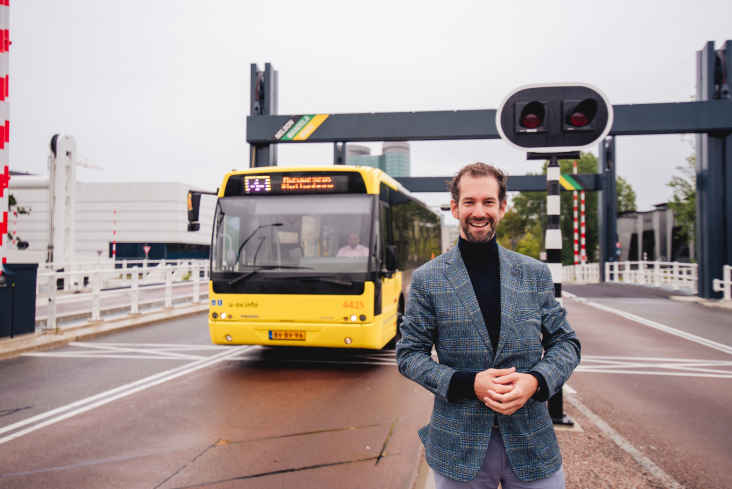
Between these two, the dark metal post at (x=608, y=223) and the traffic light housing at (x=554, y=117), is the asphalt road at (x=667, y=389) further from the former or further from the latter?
the dark metal post at (x=608, y=223)

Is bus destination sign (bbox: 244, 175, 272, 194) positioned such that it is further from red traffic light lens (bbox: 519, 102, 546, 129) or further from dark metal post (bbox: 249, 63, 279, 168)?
dark metal post (bbox: 249, 63, 279, 168)

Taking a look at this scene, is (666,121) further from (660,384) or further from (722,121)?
(660,384)

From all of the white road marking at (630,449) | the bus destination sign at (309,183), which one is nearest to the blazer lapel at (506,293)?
the white road marking at (630,449)

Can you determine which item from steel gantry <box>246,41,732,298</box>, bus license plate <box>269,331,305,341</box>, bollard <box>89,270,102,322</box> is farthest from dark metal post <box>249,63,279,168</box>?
bus license plate <box>269,331,305,341</box>

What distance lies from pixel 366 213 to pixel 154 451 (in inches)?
154

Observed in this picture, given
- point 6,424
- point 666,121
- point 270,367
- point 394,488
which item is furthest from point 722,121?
point 6,424

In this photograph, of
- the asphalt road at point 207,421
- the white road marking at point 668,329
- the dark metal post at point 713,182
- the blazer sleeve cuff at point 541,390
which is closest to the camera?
the blazer sleeve cuff at point 541,390

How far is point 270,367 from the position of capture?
23.5ft

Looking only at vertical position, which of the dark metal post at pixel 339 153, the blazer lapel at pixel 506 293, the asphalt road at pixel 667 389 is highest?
the dark metal post at pixel 339 153

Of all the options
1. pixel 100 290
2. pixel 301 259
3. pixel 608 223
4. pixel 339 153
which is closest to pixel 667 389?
pixel 301 259

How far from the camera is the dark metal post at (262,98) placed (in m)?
13.6

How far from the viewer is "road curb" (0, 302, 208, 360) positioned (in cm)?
789

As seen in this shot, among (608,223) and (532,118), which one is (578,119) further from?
(608,223)

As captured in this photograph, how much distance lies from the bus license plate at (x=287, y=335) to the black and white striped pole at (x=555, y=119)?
11.0 feet
